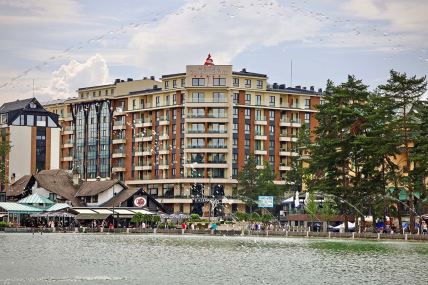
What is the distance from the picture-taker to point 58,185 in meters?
180

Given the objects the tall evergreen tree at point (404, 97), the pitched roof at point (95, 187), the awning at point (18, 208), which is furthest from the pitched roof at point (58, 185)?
the tall evergreen tree at point (404, 97)

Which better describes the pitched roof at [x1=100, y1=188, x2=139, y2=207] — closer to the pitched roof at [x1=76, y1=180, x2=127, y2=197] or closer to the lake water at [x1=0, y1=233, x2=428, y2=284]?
the pitched roof at [x1=76, y1=180, x2=127, y2=197]

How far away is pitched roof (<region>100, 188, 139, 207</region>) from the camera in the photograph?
566 ft

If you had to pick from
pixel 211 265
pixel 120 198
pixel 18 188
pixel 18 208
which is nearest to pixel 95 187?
pixel 120 198

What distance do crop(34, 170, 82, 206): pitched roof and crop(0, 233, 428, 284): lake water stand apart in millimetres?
87610

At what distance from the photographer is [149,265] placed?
66.6 metres

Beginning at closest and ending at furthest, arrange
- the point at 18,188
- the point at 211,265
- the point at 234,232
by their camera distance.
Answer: the point at 211,265 < the point at 234,232 < the point at 18,188

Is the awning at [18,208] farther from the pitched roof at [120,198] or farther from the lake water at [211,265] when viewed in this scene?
the lake water at [211,265]

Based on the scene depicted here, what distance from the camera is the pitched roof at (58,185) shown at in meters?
177

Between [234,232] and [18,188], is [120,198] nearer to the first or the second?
[18,188]

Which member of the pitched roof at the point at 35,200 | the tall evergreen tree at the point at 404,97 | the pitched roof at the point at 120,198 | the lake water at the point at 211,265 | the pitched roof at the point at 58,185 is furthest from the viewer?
the pitched roof at the point at 58,185

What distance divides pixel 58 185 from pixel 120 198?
45.4 feet

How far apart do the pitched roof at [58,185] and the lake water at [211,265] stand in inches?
3449

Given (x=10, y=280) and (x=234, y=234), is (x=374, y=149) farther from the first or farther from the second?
(x=10, y=280)
